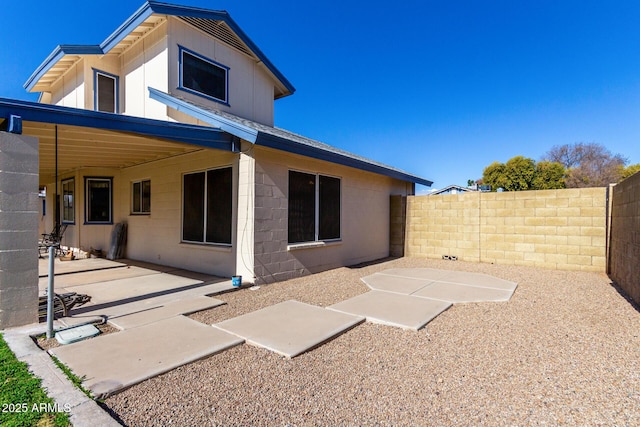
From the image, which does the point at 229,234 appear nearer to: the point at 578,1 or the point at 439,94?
the point at 578,1

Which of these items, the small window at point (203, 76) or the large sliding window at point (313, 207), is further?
the small window at point (203, 76)

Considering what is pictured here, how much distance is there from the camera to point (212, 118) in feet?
20.1

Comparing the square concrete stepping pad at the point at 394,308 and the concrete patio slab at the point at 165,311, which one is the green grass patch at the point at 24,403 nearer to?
the concrete patio slab at the point at 165,311

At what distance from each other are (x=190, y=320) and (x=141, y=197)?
6.38 metres

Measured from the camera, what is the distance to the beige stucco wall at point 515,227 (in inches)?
321

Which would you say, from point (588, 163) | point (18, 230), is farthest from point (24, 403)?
point (588, 163)

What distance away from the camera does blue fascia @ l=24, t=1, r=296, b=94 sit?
7.61m

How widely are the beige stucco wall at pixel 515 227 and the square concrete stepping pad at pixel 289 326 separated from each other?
6996 millimetres

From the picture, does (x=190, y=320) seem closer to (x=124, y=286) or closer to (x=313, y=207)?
(x=124, y=286)

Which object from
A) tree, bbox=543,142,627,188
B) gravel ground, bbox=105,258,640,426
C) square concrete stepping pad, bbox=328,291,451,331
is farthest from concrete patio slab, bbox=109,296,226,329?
tree, bbox=543,142,627,188

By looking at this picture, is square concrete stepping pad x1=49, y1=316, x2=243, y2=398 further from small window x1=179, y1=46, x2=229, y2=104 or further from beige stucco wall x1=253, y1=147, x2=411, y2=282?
small window x1=179, y1=46, x2=229, y2=104

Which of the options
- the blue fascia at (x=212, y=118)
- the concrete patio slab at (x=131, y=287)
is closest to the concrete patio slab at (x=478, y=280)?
the blue fascia at (x=212, y=118)

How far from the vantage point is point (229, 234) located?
6699mm

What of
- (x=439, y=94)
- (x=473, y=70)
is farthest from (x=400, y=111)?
(x=473, y=70)
